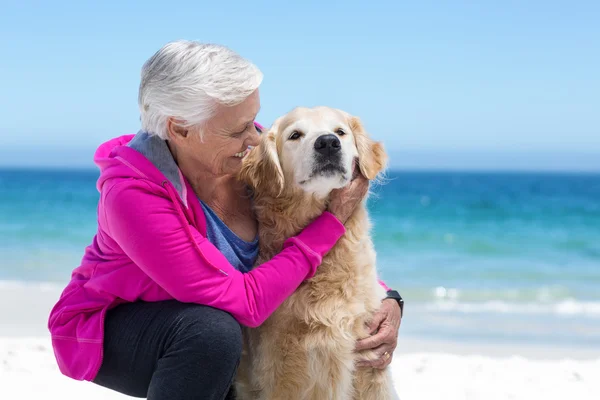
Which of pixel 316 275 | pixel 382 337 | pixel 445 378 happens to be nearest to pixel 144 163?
pixel 316 275

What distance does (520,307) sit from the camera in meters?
7.04

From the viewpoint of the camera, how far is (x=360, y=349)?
8.21 ft

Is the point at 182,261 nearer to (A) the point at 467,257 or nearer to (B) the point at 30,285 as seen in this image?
(B) the point at 30,285

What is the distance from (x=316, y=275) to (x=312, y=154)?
1.43 feet

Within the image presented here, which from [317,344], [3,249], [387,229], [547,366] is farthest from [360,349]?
[387,229]

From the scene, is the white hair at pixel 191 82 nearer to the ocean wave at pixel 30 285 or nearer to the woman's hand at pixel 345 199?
the woman's hand at pixel 345 199

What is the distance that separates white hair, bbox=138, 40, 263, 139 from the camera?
2.23 meters

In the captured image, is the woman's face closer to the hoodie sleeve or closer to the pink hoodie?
the pink hoodie

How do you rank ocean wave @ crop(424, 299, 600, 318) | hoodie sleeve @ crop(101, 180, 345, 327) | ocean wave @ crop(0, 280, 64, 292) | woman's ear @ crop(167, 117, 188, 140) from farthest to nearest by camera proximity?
1. ocean wave @ crop(0, 280, 64, 292)
2. ocean wave @ crop(424, 299, 600, 318)
3. woman's ear @ crop(167, 117, 188, 140)
4. hoodie sleeve @ crop(101, 180, 345, 327)

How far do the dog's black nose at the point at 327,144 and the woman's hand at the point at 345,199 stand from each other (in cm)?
18

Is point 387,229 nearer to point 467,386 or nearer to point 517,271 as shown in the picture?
point 517,271

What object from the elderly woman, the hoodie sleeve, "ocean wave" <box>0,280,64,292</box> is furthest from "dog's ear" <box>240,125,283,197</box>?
"ocean wave" <box>0,280,64,292</box>

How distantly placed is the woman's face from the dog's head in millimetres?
116

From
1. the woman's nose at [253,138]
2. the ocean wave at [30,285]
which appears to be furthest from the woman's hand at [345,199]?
the ocean wave at [30,285]
